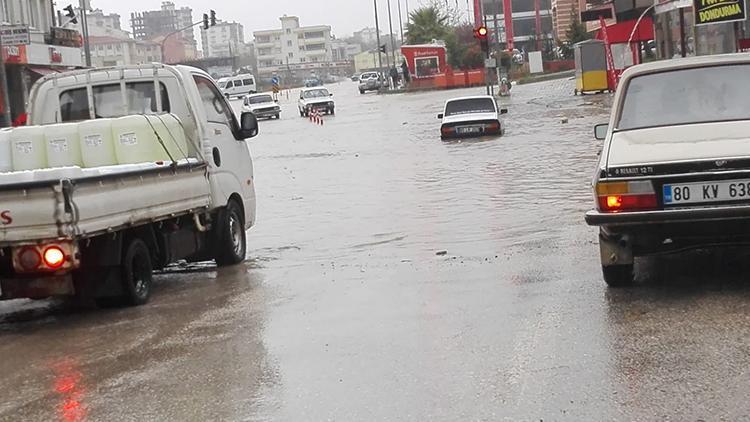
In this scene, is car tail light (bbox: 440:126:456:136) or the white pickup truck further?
car tail light (bbox: 440:126:456:136)

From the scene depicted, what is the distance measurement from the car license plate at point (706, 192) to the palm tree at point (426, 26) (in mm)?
97601

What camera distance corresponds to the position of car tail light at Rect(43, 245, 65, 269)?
28.8 feet

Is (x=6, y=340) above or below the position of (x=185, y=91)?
below

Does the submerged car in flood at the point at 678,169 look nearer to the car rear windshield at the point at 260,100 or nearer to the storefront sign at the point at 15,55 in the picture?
the storefront sign at the point at 15,55

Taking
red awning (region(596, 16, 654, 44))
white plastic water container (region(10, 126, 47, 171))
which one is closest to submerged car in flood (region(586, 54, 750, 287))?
white plastic water container (region(10, 126, 47, 171))

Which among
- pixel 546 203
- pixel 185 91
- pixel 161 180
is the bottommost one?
pixel 546 203

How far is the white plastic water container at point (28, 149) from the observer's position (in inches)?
433

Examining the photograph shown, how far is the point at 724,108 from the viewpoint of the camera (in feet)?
29.2

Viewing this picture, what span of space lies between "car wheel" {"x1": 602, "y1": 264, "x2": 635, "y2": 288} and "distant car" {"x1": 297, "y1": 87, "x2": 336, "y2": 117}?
5119 centimetres

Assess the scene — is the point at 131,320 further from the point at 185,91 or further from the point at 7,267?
the point at 185,91

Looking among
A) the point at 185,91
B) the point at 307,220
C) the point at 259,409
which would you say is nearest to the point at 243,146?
the point at 185,91

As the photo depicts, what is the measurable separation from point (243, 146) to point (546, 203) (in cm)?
537

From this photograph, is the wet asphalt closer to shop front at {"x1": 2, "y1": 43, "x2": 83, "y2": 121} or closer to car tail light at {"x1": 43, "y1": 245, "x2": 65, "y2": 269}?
car tail light at {"x1": 43, "y1": 245, "x2": 65, "y2": 269}

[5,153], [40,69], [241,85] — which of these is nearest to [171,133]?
[5,153]
